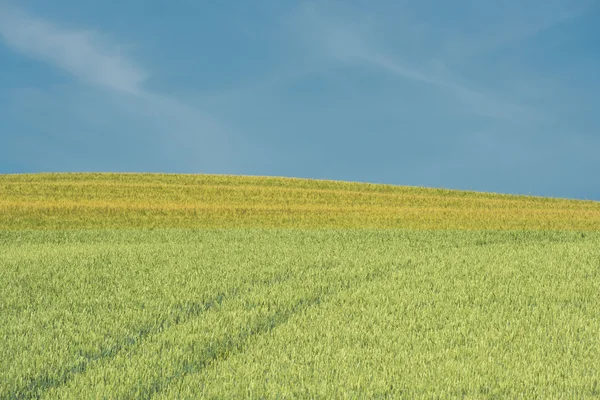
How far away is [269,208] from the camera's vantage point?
25312mm

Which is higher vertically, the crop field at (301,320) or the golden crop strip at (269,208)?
the golden crop strip at (269,208)

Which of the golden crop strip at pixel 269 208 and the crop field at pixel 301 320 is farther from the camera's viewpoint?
the golden crop strip at pixel 269 208

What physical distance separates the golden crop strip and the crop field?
5.05m

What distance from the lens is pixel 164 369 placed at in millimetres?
6031

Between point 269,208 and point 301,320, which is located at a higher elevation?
point 269,208

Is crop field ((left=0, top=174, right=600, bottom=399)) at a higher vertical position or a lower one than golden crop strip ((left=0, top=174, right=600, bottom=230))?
lower

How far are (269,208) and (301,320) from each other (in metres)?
17.7

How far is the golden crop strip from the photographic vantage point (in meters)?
22.3

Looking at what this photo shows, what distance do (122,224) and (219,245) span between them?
28.2ft

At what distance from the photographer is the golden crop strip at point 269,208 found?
22.3 metres

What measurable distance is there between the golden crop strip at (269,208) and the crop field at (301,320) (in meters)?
5.05

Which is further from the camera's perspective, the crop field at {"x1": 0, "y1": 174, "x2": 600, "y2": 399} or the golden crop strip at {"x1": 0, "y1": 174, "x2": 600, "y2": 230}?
the golden crop strip at {"x1": 0, "y1": 174, "x2": 600, "y2": 230}

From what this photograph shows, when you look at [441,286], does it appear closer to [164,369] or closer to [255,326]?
[255,326]

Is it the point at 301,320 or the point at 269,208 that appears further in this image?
the point at 269,208
